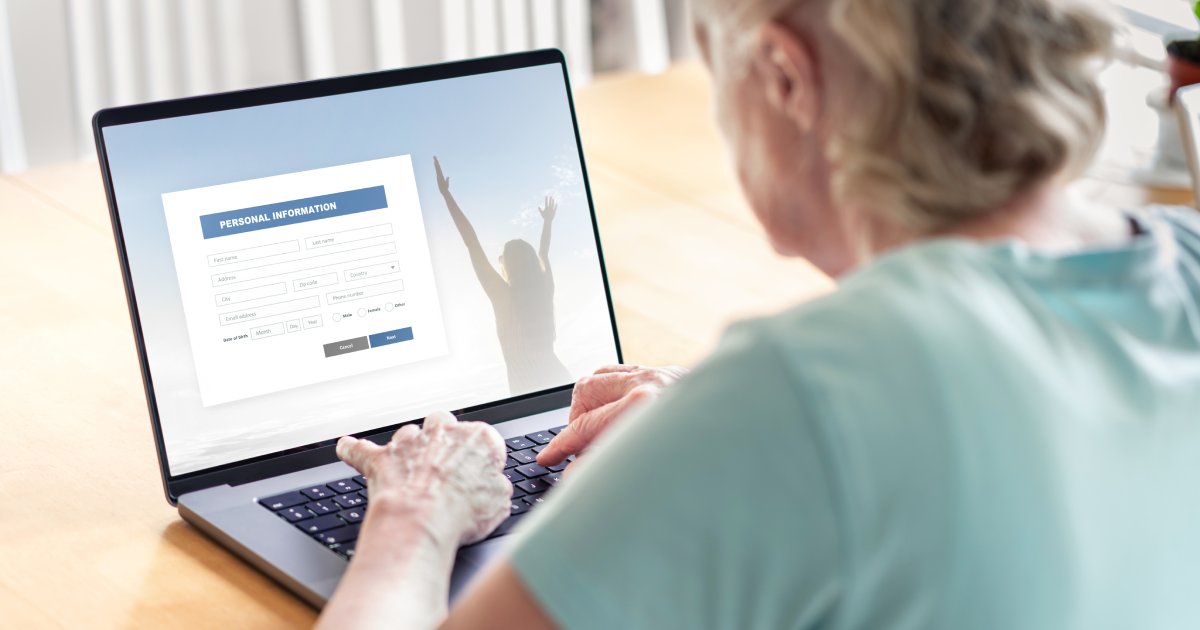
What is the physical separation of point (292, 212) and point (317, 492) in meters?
0.22

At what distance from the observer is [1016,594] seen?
55 cm

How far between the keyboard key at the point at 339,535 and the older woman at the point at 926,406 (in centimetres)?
27

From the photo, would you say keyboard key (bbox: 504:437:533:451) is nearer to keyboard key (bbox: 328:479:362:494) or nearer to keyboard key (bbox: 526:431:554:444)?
keyboard key (bbox: 526:431:554:444)

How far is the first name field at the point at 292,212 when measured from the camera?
102cm

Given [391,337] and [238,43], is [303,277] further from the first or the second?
[238,43]

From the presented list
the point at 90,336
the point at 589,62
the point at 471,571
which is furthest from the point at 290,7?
the point at 471,571

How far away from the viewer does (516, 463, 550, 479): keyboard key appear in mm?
1016

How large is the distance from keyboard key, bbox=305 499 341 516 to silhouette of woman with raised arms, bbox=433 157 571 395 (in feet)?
0.68

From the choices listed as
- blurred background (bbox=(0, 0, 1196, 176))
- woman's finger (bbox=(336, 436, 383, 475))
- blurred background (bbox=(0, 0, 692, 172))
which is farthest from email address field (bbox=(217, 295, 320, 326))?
blurred background (bbox=(0, 0, 1196, 176))

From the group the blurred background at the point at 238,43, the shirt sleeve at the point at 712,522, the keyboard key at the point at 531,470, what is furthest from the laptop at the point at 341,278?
the blurred background at the point at 238,43

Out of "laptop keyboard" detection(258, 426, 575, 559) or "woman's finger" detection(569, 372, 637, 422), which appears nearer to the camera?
"laptop keyboard" detection(258, 426, 575, 559)

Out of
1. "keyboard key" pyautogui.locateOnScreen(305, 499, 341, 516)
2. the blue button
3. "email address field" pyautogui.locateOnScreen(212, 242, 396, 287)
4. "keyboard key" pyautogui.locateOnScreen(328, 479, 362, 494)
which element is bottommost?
"keyboard key" pyautogui.locateOnScreen(305, 499, 341, 516)

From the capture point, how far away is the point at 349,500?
0.97 metres

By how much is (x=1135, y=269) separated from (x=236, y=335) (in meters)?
0.65
